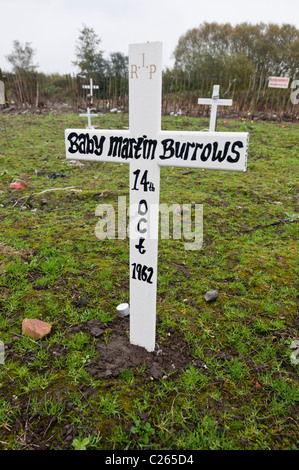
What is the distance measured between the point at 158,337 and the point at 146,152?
1508 mm

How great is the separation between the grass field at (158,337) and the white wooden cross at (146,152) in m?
0.39

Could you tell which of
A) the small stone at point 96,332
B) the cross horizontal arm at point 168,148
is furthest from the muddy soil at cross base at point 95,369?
the cross horizontal arm at point 168,148

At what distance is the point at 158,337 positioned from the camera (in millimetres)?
2412

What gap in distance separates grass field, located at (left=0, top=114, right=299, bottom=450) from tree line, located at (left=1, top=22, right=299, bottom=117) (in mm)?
11132

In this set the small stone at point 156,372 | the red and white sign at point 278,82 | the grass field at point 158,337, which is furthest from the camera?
the red and white sign at point 278,82

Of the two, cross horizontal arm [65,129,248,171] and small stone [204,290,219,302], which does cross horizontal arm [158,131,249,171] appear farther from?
small stone [204,290,219,302]

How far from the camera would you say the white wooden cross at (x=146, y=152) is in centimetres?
165

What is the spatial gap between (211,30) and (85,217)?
37.3 metres

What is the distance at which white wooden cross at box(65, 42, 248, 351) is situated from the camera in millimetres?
1654

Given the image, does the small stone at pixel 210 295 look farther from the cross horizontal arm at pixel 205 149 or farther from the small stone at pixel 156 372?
the cross horizontal arm at pixel 205 149

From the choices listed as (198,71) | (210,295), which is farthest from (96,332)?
(198,71)

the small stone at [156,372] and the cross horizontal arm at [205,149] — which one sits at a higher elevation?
the cross horizontal arm at [205,149]

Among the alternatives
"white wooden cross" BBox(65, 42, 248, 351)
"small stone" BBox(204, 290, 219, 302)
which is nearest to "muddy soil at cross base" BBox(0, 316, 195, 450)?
"white wooden cross" BBox(65, 42, 248, 351)

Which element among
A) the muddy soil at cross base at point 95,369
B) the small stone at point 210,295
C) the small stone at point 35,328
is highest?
the small stone at point 210,295
